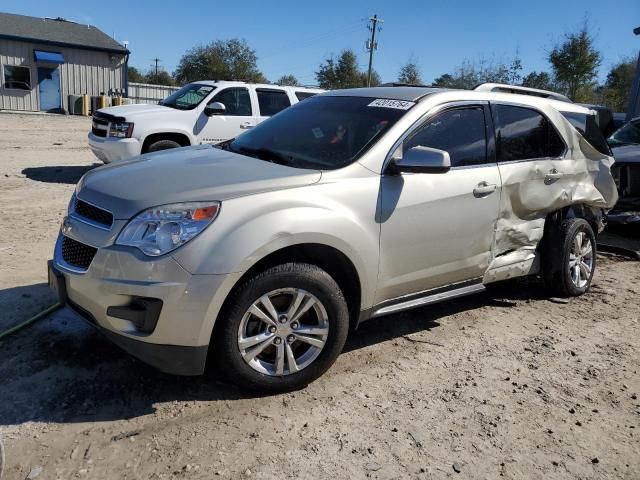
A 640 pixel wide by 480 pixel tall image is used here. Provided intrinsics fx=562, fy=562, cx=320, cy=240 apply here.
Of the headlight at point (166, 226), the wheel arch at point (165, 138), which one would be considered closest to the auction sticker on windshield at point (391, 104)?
the headlight at point (166, 226)

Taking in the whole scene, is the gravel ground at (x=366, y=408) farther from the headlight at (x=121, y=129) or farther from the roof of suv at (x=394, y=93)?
the headlight at (x=121, y=129)

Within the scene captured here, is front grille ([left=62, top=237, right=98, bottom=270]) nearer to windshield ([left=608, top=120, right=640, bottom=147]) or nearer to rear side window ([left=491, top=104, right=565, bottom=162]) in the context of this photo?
rear side window ([left=491, top=104, right=565, bottom=162])

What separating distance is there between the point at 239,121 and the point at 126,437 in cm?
815

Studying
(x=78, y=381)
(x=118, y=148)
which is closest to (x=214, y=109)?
(x=118, y=148)

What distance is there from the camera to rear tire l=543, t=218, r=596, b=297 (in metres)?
4.76

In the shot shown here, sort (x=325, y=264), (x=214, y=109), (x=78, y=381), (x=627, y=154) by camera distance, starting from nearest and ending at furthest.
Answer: (x=78, y=381), (x=325, y=264), (x=627, y=154), (x=214, y=109)

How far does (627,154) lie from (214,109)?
6.43 m

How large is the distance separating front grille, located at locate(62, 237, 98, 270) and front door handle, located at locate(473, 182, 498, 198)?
2542 mm

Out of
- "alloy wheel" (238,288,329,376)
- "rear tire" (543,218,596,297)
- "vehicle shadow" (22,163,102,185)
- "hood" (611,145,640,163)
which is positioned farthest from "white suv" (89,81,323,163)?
"alloy wheel" (238,288,329,376)

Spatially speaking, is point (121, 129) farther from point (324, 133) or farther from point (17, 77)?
point (17, 77)

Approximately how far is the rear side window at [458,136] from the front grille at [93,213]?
1894mm

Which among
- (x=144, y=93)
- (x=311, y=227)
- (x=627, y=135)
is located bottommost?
(x=311, y=227)

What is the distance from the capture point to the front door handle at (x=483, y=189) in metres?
3.99

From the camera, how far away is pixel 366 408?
126 inches
